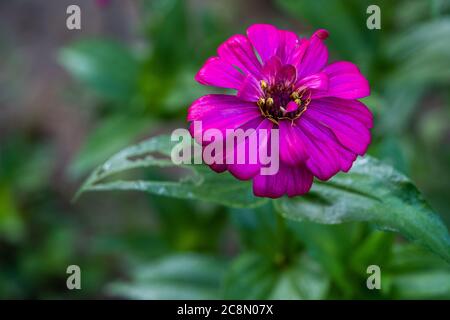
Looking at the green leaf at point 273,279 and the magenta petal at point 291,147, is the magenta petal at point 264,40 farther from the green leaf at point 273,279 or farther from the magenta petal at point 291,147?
the green leaf at point 273,279

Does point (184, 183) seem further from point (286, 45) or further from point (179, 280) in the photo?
point (179, 280)

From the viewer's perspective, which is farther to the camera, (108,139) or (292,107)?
(108,139)

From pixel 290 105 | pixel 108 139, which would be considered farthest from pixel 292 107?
pixel 108 139

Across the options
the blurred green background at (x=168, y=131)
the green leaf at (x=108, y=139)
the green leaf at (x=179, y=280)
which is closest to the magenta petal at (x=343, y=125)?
the blurred green background at (x=168, y=131)

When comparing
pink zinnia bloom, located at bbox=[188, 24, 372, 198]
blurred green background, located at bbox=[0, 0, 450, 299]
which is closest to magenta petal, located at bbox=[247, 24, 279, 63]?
pink zinnia bloom, located at bbox=[188, 24, 372, 198]

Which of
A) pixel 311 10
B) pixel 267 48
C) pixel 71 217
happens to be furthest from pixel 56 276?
pixel 267 48

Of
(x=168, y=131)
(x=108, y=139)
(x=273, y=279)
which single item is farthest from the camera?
(x=168, y=131)
